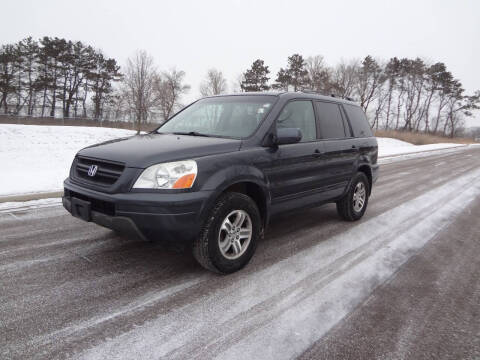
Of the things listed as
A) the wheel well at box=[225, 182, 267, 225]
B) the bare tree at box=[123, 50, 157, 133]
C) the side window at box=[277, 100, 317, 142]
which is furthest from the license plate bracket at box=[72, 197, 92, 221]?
the bare tree at box=[123, 50, 157, 133]

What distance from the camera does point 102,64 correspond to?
1842 inches

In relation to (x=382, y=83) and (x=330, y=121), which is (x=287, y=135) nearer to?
(x=330, y=121)

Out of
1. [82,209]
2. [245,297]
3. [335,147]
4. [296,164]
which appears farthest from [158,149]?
[335,147]

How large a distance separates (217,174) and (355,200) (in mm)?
3183

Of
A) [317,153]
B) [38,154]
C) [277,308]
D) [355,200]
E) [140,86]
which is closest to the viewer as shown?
[277,308]

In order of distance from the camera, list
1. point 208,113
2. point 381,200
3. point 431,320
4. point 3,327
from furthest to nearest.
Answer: point 381,200 → point 208,113 → point 431,320 → point 3,327

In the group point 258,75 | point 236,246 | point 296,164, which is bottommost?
point 236,246

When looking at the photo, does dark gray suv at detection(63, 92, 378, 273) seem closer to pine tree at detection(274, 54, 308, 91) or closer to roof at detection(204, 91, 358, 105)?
roof at detection(204, 91, 358, 105)

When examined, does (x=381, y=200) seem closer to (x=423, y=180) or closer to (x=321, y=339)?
(x=423, y=180)

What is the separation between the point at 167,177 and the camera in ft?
9.49

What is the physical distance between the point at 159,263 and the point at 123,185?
1063 mm

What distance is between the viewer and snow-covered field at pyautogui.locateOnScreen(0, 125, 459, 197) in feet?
24.5

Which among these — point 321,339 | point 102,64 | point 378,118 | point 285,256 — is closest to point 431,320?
point 321,339

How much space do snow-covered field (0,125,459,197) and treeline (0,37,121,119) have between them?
68.5 ft
